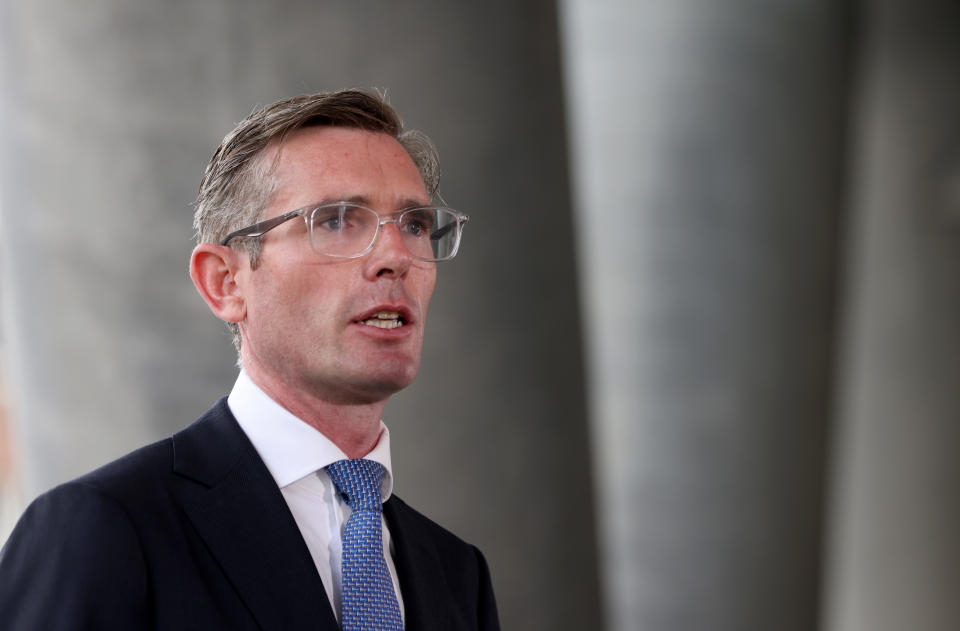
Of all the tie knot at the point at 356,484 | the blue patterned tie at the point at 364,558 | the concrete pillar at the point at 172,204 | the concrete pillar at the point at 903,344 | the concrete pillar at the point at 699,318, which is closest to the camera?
the blue patterned tie at the point at 364,558

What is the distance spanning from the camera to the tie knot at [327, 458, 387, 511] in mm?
1882

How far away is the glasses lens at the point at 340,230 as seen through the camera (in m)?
1.84

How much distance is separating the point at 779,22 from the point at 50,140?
6052 mm

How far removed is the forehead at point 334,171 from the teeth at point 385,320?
19 cm

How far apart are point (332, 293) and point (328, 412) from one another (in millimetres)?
216

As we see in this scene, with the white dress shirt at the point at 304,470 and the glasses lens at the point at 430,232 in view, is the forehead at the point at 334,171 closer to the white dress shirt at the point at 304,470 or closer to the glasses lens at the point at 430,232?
the glasses lens at the point at 430,232

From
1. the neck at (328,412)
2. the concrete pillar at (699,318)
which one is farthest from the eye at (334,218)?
the concrete pillar at (699,318)

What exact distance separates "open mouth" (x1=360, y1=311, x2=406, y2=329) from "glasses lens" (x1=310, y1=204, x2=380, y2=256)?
0.36 feet

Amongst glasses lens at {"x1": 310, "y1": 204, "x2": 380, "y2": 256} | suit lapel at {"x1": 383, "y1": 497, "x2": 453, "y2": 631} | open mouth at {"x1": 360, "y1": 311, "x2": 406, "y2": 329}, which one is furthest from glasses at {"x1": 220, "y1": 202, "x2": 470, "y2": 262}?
suit lapel at {"x1": 383, "y1": 497, "x2": 453, "y2": 631}

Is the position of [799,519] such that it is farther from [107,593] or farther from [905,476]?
[107,593]

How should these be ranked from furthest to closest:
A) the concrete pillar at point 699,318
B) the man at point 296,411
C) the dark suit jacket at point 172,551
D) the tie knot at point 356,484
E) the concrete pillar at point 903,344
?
the concrete pillar at point 903,344 → the concrete pillar at point 699,318 → the tie knot at point 356,484 → the man at point 296,411 → the dark suit jacket at point 172,551

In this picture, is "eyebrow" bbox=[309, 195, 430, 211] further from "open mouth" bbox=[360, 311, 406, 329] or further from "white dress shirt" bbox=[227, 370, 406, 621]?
"white dress shirt" bbox=[227, 370, 406, 621]

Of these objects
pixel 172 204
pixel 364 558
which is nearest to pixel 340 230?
pixel 364 558

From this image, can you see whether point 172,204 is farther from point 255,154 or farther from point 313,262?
point 313,262
